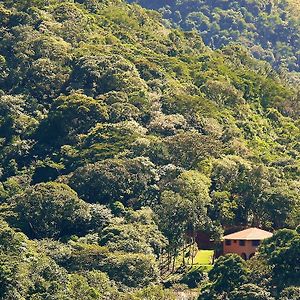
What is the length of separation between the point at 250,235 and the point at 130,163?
33.3 ft

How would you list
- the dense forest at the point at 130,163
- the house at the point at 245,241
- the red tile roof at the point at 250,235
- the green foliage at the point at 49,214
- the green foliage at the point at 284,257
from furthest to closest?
the green foliage at the point at 49,214, the house at the point at 245,241, the red tile roof at the point at 250,235, the dense forest at the point at 130,163, the green foliage at the point at 284,257

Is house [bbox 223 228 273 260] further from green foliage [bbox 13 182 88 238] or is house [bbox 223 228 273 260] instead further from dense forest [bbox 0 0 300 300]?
green foliage [bbox 13 182 88 238]

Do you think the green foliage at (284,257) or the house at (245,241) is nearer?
the green foliage at (284,257)

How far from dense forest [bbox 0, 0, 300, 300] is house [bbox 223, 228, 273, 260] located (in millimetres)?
802

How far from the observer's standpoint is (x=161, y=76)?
93938 millimetres

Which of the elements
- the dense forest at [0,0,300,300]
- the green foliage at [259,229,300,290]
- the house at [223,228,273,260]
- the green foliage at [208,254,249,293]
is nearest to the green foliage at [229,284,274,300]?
the dense forest at [0,0,300,300]

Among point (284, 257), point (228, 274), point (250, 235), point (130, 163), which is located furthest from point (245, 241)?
point (130, 163)

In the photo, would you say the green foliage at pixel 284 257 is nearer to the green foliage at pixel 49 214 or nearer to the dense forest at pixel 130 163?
the dense forest at pixel 130 163

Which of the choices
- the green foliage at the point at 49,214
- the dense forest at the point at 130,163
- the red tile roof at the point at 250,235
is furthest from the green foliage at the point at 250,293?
the green foliage at the point at 49,214

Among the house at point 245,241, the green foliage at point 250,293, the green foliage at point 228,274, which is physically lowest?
the green foliage at point 250,293

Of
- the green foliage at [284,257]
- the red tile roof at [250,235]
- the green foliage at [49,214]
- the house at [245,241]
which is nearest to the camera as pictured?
the green foliage at [284,257]

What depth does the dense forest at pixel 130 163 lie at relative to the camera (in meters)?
60.2

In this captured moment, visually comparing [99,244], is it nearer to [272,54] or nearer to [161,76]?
[161,76]

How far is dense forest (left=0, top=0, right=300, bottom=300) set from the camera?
60156 mm
